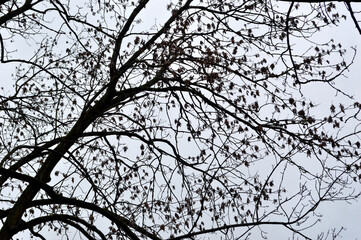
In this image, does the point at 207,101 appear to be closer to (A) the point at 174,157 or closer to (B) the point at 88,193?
(A) the point at 174,157

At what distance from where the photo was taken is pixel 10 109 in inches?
309

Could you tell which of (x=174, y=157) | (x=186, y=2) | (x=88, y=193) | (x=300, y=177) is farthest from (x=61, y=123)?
(x=300, y=177)

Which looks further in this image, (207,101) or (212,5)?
(212,5)

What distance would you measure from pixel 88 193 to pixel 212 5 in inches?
177

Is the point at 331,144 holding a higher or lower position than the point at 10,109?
lower

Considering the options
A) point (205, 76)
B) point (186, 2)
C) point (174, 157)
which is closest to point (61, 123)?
point (174, 157)

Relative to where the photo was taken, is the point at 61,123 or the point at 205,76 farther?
the point at 61,123

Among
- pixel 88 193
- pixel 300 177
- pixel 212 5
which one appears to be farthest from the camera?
pixel 212 5

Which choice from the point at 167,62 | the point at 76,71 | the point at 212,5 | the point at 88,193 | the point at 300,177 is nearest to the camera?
the point at 167,62

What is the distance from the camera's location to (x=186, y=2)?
8945 mm

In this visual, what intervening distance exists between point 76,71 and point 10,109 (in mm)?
1373

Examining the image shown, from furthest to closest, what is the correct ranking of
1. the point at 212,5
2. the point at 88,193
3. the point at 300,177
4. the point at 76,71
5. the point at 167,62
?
1. the point at 212,5
2. the point at 76,71
3. the point at 300,177
4. the point at 88,193
5. the point at 167,62

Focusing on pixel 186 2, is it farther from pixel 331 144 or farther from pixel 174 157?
pixel 331 144

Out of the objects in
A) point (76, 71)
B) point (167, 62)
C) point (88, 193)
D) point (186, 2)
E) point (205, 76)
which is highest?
point (186, 2)
